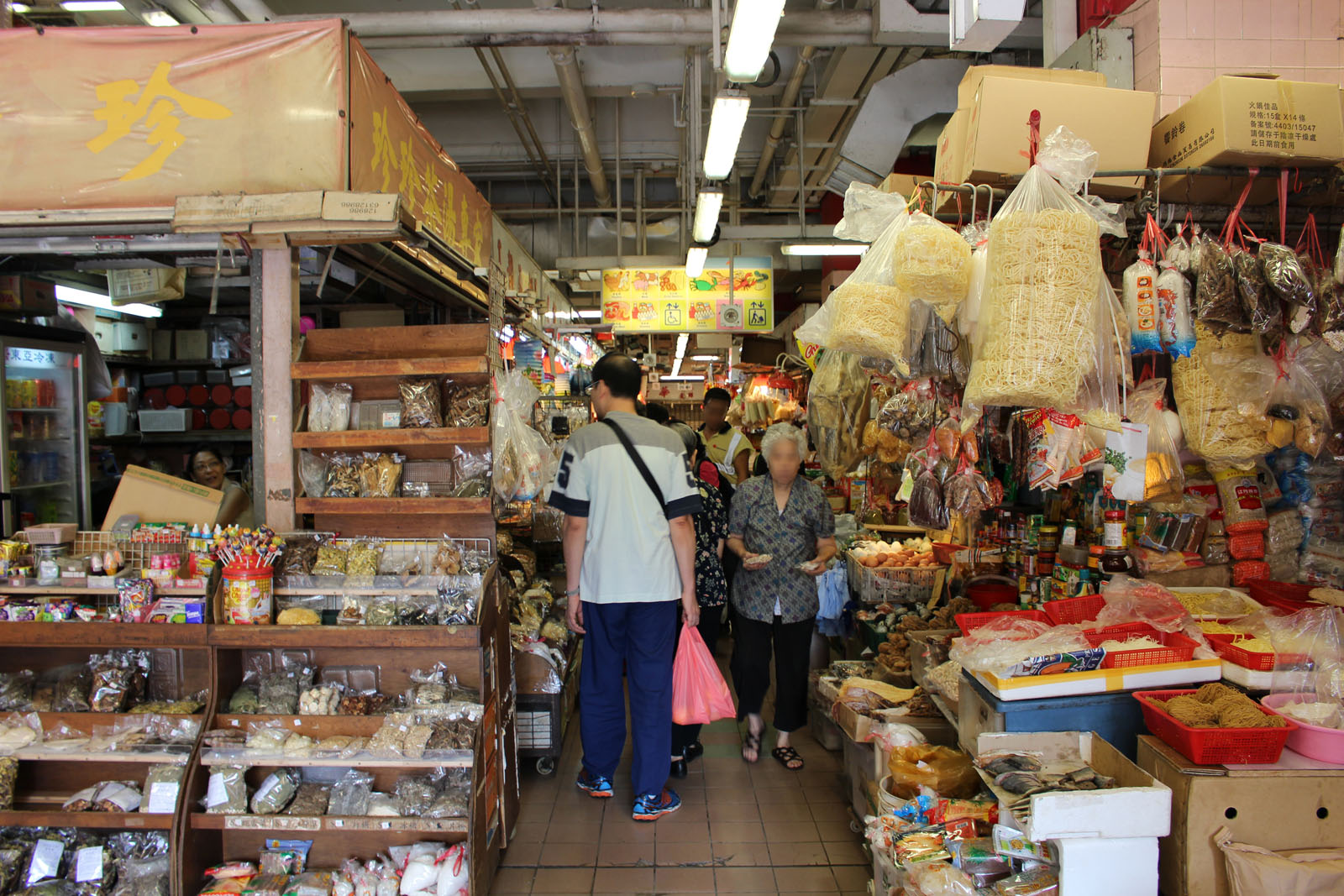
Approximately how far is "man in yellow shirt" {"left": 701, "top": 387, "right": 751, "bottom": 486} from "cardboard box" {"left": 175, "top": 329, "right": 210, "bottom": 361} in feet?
16.8

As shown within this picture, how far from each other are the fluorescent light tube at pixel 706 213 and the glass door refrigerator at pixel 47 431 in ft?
15.3

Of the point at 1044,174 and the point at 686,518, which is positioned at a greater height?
the point at 1044,174

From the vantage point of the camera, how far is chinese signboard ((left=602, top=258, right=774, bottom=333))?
8.84 meters

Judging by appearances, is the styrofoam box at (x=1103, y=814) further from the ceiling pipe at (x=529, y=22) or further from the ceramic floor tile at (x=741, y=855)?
the ceiling pipe at (x=529, y=22)

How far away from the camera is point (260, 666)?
3143 millimetres

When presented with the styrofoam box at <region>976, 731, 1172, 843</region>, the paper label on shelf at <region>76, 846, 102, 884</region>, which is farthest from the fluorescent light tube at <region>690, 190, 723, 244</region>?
the paper label on shelf at <region>76, 846, 102, 884</region>

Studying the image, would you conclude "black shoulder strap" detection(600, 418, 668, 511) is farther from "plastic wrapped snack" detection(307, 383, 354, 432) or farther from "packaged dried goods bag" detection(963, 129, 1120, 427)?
"packaged dried goods bag" detection(963, 129, 1120, 427)

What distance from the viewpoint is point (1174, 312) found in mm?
2576

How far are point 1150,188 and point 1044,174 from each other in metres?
0.89

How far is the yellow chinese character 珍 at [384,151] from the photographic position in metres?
3.38

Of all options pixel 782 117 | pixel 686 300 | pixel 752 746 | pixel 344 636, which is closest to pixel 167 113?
pixel 344 636

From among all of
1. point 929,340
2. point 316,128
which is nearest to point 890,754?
point 929,340

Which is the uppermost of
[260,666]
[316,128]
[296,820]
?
[316,128]

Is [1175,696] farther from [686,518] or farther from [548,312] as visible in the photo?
[548,312]
